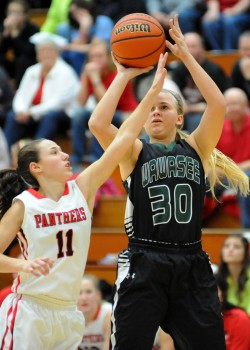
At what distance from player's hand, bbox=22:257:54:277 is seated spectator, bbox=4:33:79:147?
18.1 ft

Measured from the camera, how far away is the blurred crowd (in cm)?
942

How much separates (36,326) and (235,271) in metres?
2.97

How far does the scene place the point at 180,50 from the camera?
5238 mm

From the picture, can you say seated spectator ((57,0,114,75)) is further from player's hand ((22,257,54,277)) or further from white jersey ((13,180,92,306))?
player's hand ((22,257,54,277))

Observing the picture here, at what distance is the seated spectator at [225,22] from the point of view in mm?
11039

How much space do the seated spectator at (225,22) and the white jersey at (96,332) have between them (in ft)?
15.9

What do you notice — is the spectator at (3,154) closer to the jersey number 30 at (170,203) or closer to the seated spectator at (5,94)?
the seated spectator at (5,94)

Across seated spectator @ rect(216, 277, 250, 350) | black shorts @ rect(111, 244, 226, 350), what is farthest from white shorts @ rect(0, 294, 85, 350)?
seated spectator @ rect(216, 277, 250, 350)

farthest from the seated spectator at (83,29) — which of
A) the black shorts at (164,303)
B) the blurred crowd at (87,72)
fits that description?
the black shorts at (164,303)

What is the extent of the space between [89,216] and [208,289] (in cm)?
78

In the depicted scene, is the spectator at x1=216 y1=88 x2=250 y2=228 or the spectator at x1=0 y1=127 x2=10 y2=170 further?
the spectator at x1=0 y1=127 x2=10 y2=170

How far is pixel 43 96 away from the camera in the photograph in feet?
34.2

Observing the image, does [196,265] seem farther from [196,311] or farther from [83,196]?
[83,196]

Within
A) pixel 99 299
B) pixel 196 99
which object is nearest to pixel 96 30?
pixel 196 99
